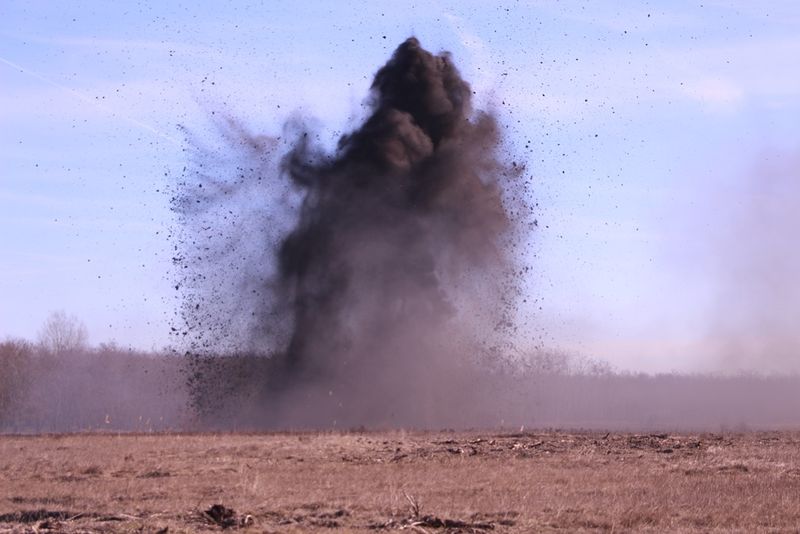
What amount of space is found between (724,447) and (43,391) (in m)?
73.3

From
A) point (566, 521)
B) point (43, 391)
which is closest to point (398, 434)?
point (566, 521)

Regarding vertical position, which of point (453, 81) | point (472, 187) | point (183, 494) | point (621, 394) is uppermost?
point (453, 81)

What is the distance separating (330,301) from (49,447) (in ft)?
95.8

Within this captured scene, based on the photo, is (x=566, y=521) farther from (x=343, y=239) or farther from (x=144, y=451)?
(x=343, y=239)

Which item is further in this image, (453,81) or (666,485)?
(453,81)

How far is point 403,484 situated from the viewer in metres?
27.7

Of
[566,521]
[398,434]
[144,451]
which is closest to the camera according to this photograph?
[566,521]

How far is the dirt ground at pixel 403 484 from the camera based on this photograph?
2081cm

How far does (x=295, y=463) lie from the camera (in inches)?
1319

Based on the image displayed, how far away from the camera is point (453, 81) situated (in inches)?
2724

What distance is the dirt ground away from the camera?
20812 millimetres

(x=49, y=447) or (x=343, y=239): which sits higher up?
(x=343, y=239)

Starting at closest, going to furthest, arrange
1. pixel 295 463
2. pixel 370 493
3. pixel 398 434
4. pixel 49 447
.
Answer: pixel 370 493 < pixel 295 463 < pixel 49 447 < pixel 398 434

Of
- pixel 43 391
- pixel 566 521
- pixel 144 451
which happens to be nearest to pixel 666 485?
pixel 566 521
